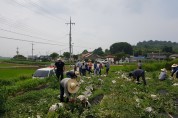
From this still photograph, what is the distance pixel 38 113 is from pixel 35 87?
9216mm

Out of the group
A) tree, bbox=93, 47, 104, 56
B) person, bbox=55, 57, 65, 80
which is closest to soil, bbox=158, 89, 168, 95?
person, bbox=55, 57, 65, 80

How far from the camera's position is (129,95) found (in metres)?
14.7

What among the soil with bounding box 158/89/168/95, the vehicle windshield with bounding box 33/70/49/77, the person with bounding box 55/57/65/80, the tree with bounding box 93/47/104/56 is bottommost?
the soil with bounding box 158/89/168/95

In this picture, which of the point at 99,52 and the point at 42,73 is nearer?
the point at 42,73

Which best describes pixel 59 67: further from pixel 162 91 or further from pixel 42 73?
pixel 162 91

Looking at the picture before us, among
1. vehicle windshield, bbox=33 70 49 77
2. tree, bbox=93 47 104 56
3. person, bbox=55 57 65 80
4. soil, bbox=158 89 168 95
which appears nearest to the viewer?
soil, bbox=158 89 168 95

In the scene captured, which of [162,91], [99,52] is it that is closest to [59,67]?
[162,91]

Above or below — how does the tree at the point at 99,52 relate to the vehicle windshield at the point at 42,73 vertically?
above

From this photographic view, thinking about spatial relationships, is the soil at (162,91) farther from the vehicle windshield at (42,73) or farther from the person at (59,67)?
the vehicle windshield at (42,73)

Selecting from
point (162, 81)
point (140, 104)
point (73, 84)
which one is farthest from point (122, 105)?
point (162, 81)

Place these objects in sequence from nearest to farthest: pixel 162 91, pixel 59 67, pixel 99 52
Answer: pixel 162 91 < pixel 59 67 < pixel 99 52

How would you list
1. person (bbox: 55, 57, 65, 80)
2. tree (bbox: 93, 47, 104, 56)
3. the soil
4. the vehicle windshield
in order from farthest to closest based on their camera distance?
tree (bbox: 93, 47, 104, 56) → the vehicle windshield → person (bbox: 55, 57, 65, 80) → the soil

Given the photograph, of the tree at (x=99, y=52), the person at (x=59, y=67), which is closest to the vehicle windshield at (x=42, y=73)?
the person at (x=59, y=67)

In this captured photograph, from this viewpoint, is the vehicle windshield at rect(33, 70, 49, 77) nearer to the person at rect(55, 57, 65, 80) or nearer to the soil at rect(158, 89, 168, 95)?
the person at rect(55, 57, 65, 80)
